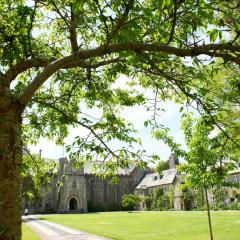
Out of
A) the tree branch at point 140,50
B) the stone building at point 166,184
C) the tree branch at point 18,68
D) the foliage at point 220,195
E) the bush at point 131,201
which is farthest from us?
the bush at point 131,201

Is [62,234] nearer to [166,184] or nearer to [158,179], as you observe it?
[166,184]

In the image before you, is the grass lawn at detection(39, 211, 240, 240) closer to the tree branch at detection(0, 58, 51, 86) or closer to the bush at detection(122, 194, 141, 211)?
the tree branch at detection(0, 58, 51, 86)

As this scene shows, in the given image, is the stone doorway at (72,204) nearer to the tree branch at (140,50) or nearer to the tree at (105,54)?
the tree at (105,54)

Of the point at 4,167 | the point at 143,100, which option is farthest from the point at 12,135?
the point at 143,100

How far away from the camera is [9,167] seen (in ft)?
15.2

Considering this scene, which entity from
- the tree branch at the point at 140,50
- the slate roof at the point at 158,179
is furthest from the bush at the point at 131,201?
the tree branch at the point at 140,50

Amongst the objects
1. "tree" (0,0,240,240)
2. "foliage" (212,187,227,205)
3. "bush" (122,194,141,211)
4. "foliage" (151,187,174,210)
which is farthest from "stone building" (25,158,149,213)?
"tree" (0,0,240,240)

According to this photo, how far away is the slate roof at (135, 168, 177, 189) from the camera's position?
2844 inches

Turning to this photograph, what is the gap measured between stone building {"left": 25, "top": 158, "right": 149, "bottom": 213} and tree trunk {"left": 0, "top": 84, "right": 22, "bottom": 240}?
6562 centimetres

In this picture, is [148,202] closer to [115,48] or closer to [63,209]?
[63,209]

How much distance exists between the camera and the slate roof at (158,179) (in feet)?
237

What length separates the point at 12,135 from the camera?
4.79m

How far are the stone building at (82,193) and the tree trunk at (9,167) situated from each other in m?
65.6

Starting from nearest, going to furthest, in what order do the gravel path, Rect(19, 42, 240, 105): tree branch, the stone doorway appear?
Rect(19, 42, 240, 105): tree branch
the gravel path
the stone doorway
